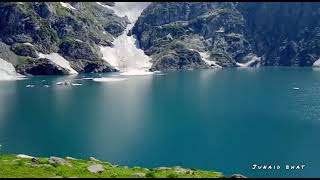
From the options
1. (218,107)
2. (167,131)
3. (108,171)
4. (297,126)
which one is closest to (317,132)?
(297,126)

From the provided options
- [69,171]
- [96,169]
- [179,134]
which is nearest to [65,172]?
[69,171]

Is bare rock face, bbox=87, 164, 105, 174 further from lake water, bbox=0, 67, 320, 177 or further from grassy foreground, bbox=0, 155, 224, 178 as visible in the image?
lake water, bbox=0, 67, 320, 177

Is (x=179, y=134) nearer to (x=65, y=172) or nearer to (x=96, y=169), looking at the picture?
(x=96, y=169)

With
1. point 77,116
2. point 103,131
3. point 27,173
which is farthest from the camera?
point 77,116

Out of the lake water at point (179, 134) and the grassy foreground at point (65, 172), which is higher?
the grassy foreground at point (65, 172)

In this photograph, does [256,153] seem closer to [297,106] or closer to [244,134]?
[244,134]

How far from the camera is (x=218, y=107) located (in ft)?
616

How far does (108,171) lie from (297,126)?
10706 cm

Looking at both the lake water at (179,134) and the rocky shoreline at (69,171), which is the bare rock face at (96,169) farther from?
the lake water at (179,134)

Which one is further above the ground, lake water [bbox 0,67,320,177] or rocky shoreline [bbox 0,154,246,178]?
rocky shoreline [bbox 0,154,246,178]

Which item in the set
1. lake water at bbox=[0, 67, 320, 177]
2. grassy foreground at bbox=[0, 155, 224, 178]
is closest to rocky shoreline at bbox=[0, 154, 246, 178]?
grassy foreground at bbox=[0, 155, 224, 178]

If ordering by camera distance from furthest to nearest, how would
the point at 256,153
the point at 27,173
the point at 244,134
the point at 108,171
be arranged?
the point at 244,134 < the point at 256,153 < the point at 108,171 < the point at 27,173

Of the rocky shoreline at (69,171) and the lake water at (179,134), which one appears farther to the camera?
the lake water at (179,134)

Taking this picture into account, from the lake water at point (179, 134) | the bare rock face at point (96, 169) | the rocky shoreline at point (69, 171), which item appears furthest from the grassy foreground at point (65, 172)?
the lake water at point (179, 134)
